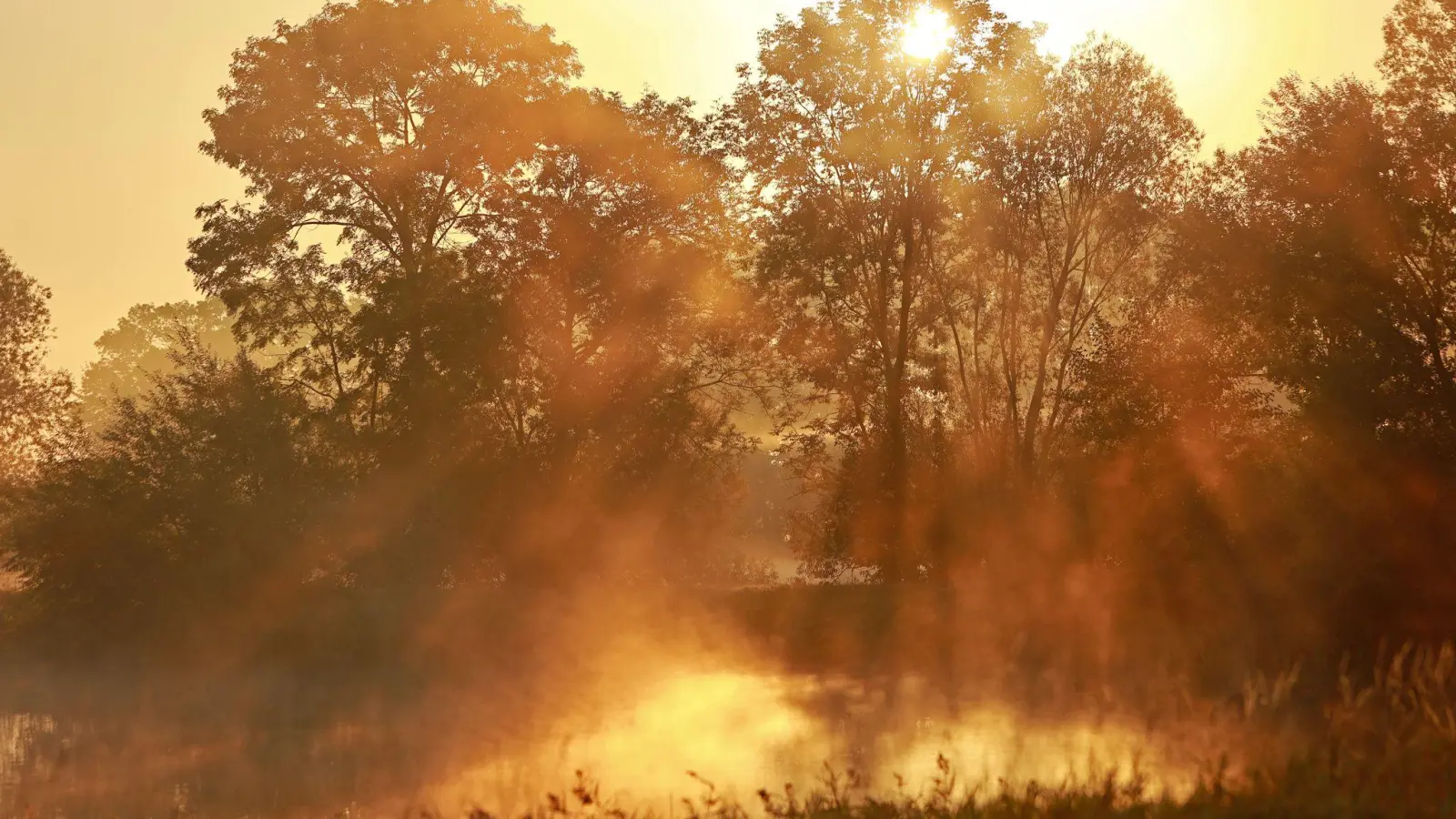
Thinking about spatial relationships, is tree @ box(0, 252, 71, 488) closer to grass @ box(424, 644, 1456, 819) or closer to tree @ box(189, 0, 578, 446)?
tree @ box(189, 0, 578, 446)

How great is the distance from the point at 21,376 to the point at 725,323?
35.2 m

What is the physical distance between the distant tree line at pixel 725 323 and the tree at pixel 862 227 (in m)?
0.13

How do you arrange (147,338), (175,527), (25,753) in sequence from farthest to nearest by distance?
Result: (147,338) → (175,527) → (25,753)

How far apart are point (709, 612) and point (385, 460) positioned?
1024cm

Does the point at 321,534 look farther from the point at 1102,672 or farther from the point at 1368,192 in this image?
the point at 1368,192

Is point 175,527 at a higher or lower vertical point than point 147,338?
lower

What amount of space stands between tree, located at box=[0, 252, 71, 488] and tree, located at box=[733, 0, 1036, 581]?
34.4 metres

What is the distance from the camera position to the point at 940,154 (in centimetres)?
4059

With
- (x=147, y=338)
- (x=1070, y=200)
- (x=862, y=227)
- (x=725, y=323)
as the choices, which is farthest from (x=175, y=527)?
A: (x=147, y=338)

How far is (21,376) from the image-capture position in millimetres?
59344

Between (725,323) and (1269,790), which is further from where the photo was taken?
(725,323)

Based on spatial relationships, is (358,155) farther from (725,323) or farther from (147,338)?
(147,338)

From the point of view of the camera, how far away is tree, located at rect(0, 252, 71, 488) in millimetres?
58344

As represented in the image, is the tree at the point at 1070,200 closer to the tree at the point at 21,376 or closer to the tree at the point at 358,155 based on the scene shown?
the tree at the point at 358,155
